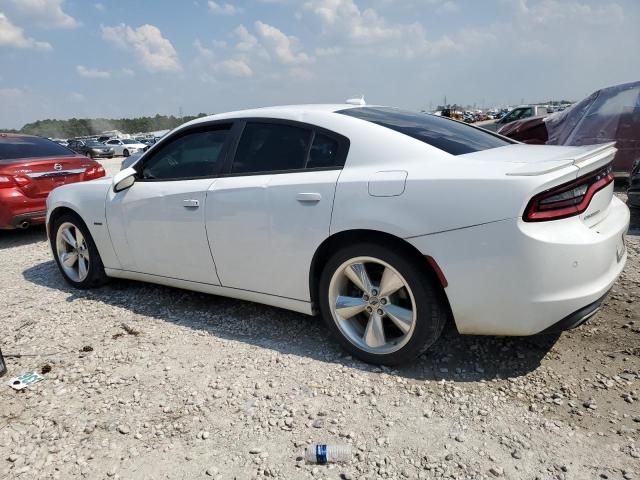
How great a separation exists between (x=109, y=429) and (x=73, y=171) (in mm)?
5377

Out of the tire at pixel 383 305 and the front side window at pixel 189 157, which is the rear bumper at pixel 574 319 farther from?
the front side window at pixel 189 157

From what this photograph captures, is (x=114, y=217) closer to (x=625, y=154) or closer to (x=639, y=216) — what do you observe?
(x=639, y=216)

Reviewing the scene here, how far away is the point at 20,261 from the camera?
581 centimetres

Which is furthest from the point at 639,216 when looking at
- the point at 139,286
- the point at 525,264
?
the point at 139,286

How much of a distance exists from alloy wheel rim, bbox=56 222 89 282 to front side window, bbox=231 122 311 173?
198 cm

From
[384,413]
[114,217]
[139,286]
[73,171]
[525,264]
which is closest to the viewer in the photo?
[525,264]

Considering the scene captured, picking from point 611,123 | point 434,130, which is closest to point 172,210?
point 434,130

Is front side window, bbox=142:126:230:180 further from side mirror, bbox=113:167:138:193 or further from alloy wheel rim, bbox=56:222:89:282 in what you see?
alloy wheel rim, bbox=56:222:89:282

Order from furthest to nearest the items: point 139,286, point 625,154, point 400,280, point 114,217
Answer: point 625,154
point 139,286
point 114,217
point 400,280

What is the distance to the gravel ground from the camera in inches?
86.5

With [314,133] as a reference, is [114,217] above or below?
below

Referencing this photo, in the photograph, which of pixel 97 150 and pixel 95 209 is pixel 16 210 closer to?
pixel 95 209

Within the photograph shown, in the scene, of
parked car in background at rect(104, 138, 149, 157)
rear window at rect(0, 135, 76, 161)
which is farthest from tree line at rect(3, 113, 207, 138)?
rear window at rect(0, 135, 76, 161)

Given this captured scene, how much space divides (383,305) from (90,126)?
116m
